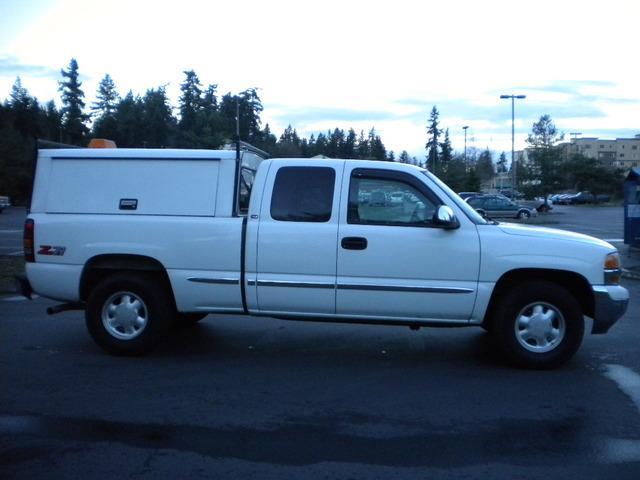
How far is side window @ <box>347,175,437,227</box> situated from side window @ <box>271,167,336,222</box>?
24 cm

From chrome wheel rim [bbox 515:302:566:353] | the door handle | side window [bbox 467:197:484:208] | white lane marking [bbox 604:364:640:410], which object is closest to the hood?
chrome wheel rim [bbox 515:302:566:353]

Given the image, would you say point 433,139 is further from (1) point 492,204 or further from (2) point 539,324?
(2) point 539,324

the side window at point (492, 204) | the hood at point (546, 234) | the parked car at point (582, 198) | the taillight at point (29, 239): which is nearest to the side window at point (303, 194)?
the hood at point (546, 234)

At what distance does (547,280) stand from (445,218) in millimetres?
1265

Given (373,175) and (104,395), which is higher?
(373,175)

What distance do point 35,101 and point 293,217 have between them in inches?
3228

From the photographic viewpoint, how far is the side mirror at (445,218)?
702 cm

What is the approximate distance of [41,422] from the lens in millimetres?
5695

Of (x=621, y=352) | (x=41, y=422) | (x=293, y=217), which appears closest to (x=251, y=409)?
(x=41, y=422)

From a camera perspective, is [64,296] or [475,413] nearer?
[475,413]

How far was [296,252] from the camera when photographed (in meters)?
7.25

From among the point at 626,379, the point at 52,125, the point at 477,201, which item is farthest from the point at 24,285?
the point at 52,125

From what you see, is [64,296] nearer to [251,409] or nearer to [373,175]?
[251,409]

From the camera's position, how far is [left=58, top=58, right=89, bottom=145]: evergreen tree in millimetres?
65500
